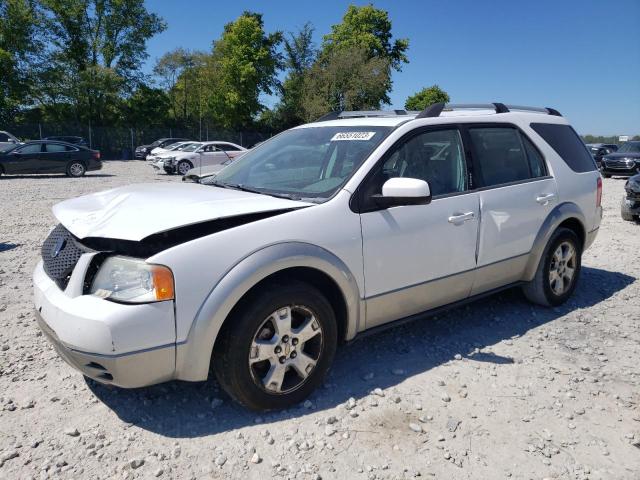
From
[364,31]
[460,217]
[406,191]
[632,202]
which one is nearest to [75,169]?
[632,202]

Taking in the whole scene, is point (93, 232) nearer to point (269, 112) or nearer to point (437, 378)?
point (437, 378)

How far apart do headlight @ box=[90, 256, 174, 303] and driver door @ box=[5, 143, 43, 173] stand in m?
18.9

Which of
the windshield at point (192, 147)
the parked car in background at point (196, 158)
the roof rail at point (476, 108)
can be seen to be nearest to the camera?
the roof rail at point (476, 108)

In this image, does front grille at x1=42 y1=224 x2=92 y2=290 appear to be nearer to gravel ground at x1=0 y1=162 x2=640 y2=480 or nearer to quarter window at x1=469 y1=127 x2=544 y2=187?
gravel ground at x1=0 y1=162 x2=640 y2=480

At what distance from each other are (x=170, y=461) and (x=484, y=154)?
3132mm

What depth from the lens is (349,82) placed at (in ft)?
148

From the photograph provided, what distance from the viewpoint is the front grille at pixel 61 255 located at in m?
2.80

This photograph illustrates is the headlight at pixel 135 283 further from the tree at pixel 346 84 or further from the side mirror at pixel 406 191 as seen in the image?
the tree at pixel 346 84

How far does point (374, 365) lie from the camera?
3.69m

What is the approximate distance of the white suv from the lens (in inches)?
102

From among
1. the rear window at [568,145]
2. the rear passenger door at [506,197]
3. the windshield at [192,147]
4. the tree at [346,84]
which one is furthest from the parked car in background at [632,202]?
the tree at [346,84]

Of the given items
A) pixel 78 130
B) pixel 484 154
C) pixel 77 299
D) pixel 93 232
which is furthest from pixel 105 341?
pixel 78 130

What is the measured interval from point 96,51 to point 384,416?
1797 inches

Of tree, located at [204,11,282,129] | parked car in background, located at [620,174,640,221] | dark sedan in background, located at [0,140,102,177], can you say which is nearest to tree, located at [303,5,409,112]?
tree, located at [204,11,282,129]
